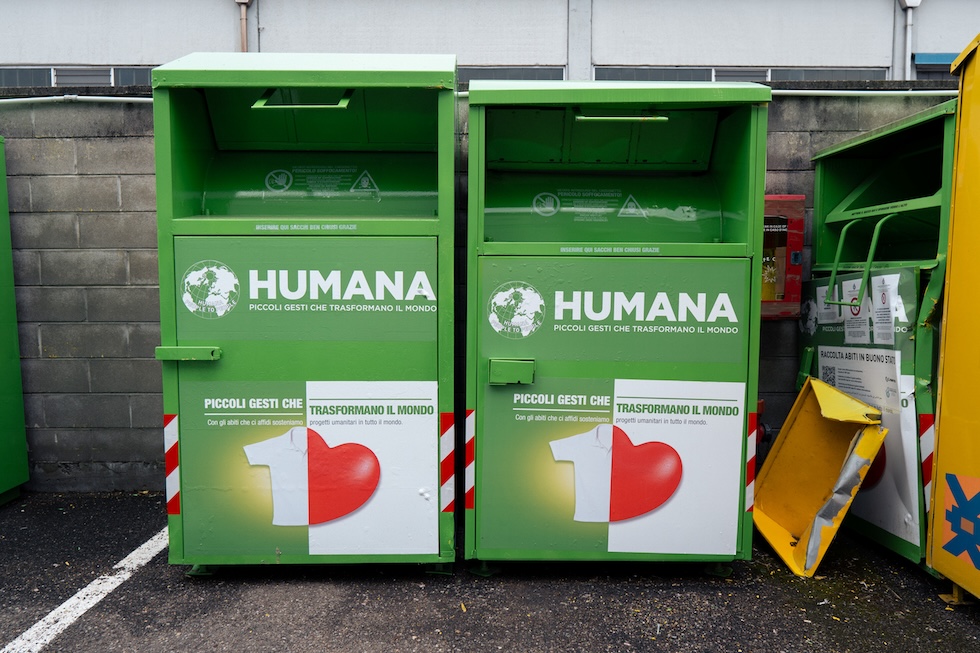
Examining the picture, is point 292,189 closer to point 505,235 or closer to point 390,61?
point 390,61

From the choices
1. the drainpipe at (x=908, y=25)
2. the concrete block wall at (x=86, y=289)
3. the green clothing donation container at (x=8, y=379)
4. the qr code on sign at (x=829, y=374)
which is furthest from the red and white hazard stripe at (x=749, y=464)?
the drainpipe at (x=908, y=25)

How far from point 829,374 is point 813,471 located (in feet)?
1.89

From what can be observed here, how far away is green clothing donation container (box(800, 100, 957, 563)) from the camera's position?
2578mm

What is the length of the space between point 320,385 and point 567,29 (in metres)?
5.93

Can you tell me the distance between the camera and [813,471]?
115 inches

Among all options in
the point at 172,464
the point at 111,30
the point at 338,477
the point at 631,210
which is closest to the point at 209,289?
the point at 172,464

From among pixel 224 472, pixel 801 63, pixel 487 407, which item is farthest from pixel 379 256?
pixel 801 63

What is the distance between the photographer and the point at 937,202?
2.57 metres

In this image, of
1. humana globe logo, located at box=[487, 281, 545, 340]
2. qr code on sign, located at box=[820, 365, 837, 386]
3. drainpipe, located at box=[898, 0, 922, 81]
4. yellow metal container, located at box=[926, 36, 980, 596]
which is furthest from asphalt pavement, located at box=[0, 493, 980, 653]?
drainpipe, located at box=[898, 0, 922, 81]

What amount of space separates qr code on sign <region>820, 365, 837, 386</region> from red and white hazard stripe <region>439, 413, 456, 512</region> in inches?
80.4

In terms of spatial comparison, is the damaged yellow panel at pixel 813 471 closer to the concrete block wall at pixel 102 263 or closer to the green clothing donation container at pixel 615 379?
the green clothing donation container at pixel 615 379

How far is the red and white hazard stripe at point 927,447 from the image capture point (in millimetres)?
2549

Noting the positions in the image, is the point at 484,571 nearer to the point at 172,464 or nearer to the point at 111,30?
the point at 172,464

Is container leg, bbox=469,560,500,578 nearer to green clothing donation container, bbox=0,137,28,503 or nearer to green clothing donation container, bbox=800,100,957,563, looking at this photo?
green clothing donation container, bbox=800,100,957,563
